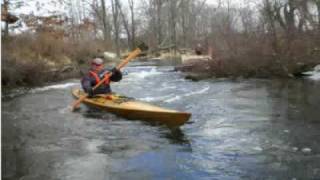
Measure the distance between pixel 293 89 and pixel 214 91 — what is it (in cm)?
236

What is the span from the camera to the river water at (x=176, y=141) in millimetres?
6492

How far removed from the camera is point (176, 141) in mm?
8273

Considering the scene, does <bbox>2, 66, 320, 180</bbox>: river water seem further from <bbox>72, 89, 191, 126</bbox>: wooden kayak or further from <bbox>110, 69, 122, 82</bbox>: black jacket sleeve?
<bbox>110, 69, 122, 82</bbox>: black jacket sleeve

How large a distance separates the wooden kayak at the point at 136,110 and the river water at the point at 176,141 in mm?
167

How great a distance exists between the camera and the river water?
6.49 meters

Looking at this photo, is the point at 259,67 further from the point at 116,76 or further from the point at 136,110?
the point at 136,110

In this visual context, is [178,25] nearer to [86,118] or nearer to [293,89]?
[293,89]

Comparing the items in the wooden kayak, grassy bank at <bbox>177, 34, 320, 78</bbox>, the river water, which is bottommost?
the river water

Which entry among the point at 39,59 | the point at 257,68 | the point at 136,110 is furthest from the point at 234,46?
the point at 136,110

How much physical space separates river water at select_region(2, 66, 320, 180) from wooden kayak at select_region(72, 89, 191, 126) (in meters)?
0.17

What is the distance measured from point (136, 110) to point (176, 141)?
5.92 ft

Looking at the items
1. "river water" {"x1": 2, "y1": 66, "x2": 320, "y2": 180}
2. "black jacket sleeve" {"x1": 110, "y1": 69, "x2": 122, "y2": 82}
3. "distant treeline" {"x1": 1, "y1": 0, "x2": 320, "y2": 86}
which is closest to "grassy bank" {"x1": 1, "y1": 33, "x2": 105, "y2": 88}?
"distant treeline" {"x1": 1, "y1": 0, "x2": 320, "y2": 86}

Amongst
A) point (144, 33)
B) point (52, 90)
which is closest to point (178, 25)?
point (144, 33)

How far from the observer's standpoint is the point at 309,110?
11.0 m
